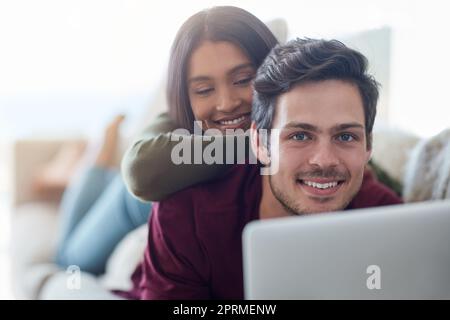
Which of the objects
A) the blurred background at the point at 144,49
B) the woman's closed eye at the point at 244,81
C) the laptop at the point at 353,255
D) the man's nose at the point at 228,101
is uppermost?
the blurred background at the point at 144,49

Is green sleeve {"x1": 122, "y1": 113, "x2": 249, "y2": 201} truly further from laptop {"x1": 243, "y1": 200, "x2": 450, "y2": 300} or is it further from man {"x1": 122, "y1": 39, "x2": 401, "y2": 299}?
laptop {"x1": 243, "y1": 200, "x2": 450, "y2": 300}

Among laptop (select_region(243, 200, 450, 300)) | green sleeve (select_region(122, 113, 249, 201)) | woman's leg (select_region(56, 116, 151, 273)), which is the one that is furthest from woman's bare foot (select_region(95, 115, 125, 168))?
laptop (select_region(243, 200, 450, 300))

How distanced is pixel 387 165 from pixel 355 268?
0.38m

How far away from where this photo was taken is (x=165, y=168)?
0.74 meters

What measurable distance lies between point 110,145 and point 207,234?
455 millimetres

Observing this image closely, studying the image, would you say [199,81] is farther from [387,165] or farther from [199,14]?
[387,165]

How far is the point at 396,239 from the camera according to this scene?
62 centimetres

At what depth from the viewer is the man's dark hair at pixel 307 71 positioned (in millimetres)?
685

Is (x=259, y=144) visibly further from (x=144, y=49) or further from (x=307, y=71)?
(x=144, y=49)

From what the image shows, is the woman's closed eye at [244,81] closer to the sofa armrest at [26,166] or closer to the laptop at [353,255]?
the laptop at [353,255]

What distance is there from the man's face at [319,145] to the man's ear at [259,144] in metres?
0.01

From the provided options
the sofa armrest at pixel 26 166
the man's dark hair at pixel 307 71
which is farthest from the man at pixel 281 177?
the sofa armrest at pixel 26 166

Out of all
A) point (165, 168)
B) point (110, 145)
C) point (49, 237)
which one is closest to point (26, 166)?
point (49, 237)
